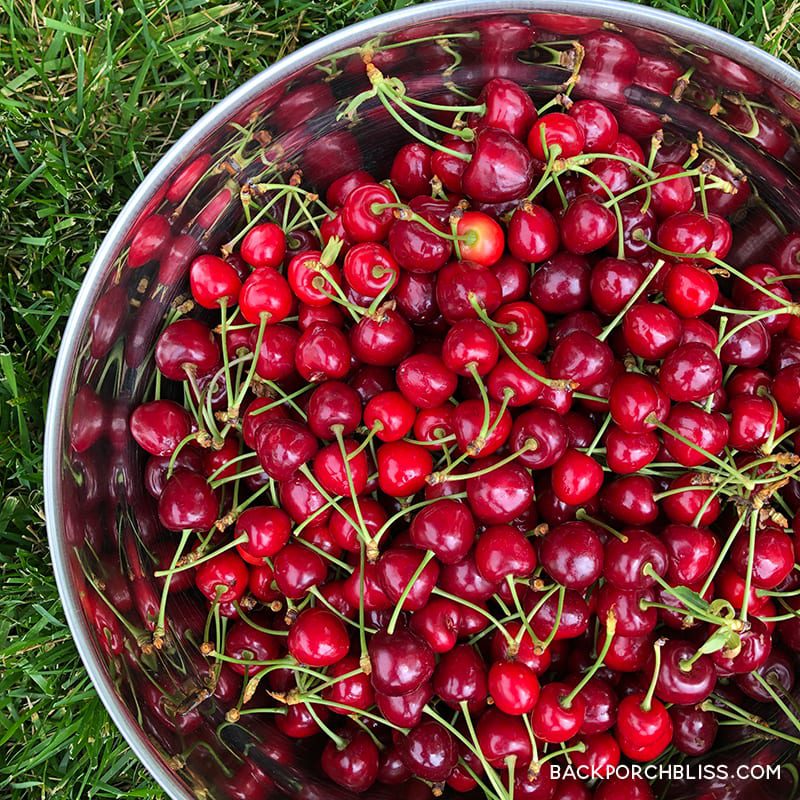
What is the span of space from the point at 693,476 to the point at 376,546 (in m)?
0.57

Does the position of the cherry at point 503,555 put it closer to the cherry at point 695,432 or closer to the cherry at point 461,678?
the cherry at point 461,678

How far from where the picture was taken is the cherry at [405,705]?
1.34m

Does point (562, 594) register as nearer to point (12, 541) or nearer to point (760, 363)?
point (760, 363)

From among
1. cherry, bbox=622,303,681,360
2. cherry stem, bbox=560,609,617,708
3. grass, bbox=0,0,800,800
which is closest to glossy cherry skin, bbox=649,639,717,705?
cherry stem, bbox=560,609,617,708

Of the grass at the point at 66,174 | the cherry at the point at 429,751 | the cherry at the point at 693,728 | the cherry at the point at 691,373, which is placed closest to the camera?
the cherry at the point at 691,373

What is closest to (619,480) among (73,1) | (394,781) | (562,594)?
(562,594)

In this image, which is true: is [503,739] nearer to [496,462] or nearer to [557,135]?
[496,462]

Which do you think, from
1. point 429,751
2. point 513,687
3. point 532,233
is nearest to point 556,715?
point 513,687

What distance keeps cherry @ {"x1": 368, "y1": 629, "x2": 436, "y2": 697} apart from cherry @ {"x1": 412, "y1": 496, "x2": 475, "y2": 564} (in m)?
0.15

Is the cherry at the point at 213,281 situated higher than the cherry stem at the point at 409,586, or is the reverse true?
the cherry at the point at 213,281

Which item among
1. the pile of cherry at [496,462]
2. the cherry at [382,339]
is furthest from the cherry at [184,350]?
the cherry at [382,339]

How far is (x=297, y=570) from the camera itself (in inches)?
55.5

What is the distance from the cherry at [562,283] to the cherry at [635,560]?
42 centimetres

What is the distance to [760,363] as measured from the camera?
1483mm
